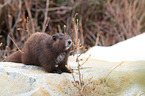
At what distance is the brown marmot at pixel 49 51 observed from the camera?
11.0 feet

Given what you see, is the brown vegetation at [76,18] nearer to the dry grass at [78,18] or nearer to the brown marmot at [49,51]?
the dry grass at [78,18]

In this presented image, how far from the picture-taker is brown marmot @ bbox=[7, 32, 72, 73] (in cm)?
334

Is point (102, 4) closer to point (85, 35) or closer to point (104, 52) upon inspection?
point (85, 35)

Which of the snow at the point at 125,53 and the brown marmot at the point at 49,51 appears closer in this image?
the brown marmot at the point at 49,51

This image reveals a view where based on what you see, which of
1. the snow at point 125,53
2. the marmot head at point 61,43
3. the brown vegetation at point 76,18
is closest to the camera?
the marmot head at point 61,43

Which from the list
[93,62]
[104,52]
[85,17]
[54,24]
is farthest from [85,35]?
[93,62]

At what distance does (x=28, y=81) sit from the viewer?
2.76 meters

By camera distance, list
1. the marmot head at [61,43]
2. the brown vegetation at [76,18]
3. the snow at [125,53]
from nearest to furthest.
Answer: the marmot head at [61,43], the snow at [125,53], the brown vegetation at [76,18]

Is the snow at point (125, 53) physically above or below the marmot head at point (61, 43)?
below

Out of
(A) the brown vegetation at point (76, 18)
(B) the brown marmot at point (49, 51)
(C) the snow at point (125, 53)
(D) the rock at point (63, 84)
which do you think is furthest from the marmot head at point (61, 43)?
(A) the brown vegetation at point (76, 18)

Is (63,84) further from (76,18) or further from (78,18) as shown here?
(78,18)

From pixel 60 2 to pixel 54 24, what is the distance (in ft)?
2.69

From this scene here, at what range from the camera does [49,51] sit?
344 cm

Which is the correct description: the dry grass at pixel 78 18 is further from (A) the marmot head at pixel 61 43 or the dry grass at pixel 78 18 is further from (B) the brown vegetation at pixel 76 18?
(A) the marmot head at pixel 61 43
